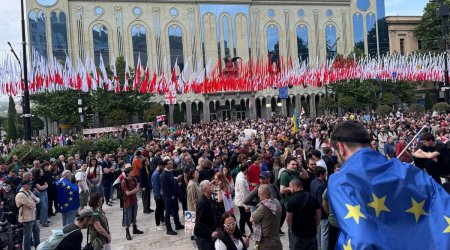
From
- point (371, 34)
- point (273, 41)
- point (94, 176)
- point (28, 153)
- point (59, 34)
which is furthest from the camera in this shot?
point (371, 34)

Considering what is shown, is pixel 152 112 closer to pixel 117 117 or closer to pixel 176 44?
pixel 117 117

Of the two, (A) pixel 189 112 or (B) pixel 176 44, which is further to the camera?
(A) pixel 189 112

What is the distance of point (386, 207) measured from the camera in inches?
95.3

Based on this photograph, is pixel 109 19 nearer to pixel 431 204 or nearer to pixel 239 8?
pixel 239 8

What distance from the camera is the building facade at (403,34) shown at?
66.9m

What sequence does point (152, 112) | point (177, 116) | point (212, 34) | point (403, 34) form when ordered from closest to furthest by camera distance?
point (152, 112), point (177, 116), point (212, 34), point (403, 34)

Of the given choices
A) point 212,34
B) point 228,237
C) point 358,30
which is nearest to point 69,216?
point 228,237

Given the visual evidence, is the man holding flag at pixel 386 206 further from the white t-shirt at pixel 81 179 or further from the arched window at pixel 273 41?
the arched window at pixel 273 41

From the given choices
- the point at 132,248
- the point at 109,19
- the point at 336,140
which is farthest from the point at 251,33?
the point at 336,140

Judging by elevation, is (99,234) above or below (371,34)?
below

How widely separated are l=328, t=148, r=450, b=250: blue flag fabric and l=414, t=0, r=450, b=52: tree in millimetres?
64239

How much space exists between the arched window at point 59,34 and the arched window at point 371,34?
136ft

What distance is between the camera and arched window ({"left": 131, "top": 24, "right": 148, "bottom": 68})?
178 ft

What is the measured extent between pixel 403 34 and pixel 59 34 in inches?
1944
